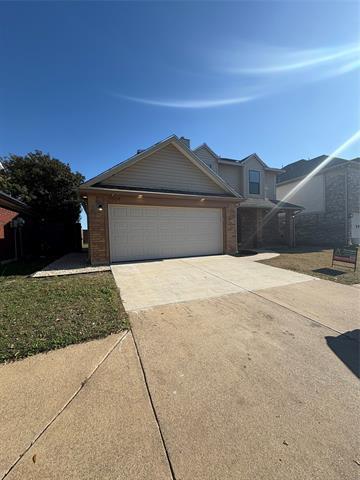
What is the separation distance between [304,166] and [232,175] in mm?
8792

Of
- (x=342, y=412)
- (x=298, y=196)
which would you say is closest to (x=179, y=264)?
(x=342, y=412)

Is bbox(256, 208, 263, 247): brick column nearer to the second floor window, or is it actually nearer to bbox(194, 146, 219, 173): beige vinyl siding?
the second floor window

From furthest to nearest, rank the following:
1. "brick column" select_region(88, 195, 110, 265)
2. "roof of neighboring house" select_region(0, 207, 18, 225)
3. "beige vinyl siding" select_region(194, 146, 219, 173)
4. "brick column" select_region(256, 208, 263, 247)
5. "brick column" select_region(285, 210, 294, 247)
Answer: "brick column" select_region(285, 210, 294, 247)
"beige vinyl siding" select_region(194, 146, 219, 173)
"brick column" select_region(256, 208, 263, 247)
"roof of neighboring house" select_region(0, 207, 18, 225)
"brick column" select_region(88, 195, 110, 265)

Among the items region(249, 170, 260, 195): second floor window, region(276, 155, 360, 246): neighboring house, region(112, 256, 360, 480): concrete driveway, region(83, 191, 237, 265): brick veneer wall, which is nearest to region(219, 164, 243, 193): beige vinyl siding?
region(249, 170, 260, 195): second floor window

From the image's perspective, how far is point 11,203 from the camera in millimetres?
10695

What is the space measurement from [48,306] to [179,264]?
5.26 m

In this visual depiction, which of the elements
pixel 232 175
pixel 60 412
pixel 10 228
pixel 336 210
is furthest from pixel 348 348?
pixel 336 210

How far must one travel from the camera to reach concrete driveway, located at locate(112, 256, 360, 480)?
1510mm

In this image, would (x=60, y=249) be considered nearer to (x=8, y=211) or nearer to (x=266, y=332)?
(x=8, y=211)

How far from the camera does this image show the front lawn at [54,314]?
2.99m

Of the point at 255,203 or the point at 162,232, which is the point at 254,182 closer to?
the point at 255,203

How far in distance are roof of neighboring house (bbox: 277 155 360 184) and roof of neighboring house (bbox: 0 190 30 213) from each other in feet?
68.6

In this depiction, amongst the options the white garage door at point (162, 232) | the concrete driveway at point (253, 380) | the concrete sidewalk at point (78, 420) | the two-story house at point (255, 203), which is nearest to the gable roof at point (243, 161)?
the two-story house at point (255, 203)

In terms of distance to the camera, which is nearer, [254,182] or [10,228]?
[10,228]
